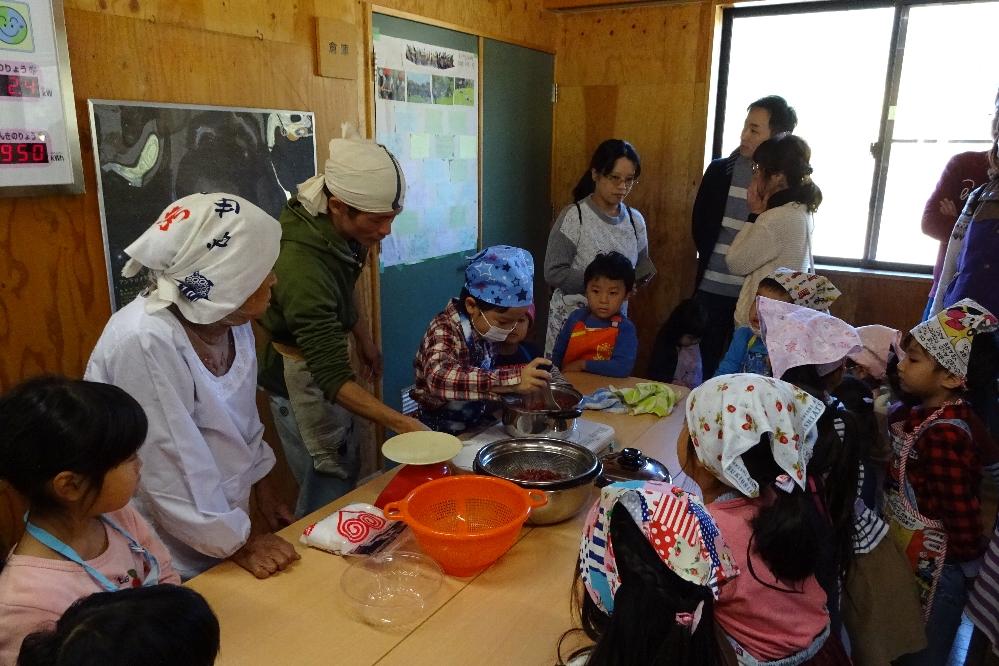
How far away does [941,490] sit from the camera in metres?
1.73

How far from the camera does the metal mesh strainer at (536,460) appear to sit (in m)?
1.60

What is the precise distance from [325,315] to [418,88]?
1.79 m

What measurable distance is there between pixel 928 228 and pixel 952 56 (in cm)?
96

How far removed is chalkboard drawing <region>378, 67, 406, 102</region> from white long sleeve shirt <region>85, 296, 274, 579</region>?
198cm

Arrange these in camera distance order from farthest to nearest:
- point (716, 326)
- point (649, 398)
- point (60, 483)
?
point (716, 326) < point (649, 398) < point (60, 483)

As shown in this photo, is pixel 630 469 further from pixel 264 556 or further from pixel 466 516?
pixel 264 556

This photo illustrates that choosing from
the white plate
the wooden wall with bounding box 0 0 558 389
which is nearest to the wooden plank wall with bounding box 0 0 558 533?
the wooden wall with bounding box 0 0 558 389

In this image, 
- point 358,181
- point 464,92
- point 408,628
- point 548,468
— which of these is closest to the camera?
point 408,628

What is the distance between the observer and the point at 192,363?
133cm

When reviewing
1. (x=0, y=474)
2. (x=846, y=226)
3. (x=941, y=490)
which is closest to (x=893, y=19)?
(x=846, y=226)

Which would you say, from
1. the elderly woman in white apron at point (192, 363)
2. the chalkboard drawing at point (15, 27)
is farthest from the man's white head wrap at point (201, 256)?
the chalkboard drawing at point (15, 27)

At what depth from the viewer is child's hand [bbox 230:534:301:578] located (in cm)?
135

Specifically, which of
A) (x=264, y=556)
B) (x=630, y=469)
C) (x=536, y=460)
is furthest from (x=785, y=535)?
(x=264, y=556)

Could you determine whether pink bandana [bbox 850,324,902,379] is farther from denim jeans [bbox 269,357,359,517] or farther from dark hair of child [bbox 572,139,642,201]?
denim jeans [bbox 269,357,359,517]
